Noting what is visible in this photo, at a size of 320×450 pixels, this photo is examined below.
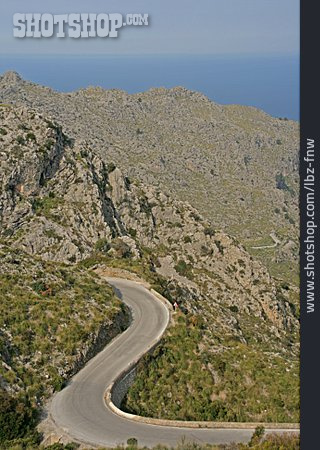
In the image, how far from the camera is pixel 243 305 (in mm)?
84250

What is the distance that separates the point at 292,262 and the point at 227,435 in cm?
13532

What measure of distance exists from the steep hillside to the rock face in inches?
9.0

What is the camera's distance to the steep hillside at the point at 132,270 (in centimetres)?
3716

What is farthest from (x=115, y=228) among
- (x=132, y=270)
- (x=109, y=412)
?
(x=109, y=412)

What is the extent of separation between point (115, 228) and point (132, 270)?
28846 millimetres

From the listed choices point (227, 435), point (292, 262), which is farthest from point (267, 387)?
point (292, 262)

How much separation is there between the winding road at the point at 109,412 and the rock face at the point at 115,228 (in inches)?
752

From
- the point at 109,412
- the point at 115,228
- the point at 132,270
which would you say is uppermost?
the point at 115,228
